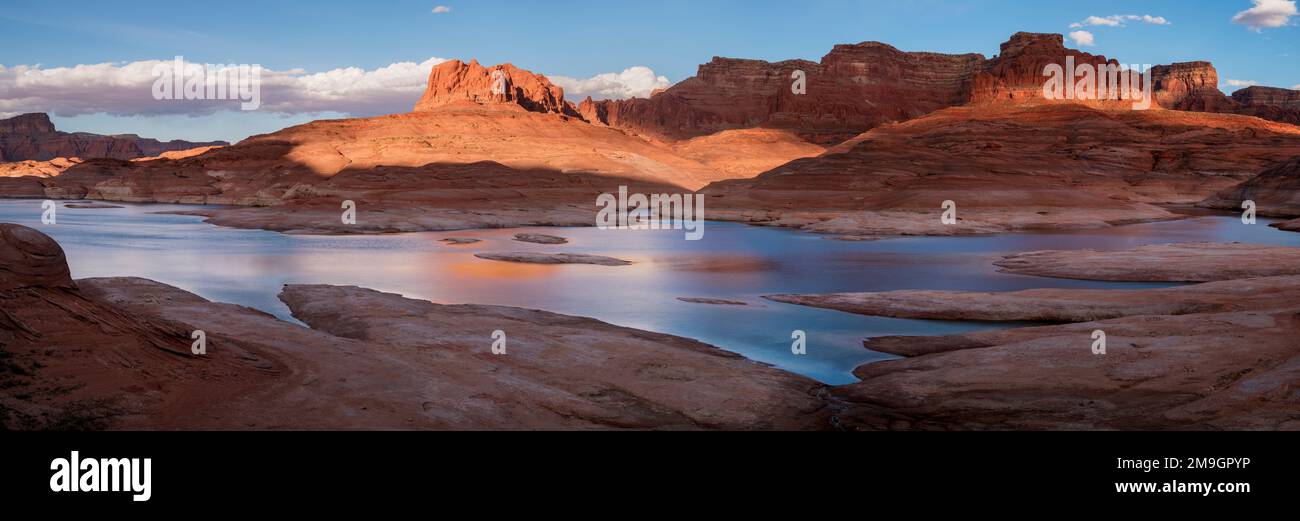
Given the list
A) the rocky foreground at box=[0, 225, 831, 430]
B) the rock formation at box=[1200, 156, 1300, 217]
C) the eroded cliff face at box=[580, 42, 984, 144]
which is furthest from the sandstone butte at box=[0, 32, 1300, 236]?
the rocky foreground at box=[0, 225, 831, 430]

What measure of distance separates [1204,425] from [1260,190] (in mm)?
75622

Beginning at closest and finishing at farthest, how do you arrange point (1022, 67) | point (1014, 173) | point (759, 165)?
point (1014, 173) → point (759, 165) → point (1022, 67)

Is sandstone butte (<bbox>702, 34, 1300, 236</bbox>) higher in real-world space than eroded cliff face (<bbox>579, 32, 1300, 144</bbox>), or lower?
lower

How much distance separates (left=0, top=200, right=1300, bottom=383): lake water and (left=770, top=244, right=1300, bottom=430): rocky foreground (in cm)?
201

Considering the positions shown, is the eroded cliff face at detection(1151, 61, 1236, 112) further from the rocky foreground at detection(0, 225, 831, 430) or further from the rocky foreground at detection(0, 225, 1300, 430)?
the rocky foreground at detection(0, 225, 831, 430)

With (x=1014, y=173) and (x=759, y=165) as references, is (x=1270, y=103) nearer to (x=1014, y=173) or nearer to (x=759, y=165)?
(x=759, y=165)

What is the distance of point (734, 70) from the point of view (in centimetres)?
19350

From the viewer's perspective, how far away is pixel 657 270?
36.2 metres

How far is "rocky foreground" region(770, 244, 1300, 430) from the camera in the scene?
11.9 metres

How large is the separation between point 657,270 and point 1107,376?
23.1 metres

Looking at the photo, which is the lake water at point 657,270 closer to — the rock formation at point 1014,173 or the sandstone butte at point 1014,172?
the rock formation at point 1014,173

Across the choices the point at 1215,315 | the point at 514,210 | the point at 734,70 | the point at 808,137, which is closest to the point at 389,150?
the point at 514,210

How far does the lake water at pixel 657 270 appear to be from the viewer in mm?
22594

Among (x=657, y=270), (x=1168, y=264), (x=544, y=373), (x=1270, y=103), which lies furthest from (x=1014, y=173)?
(x=1270, y=103)
